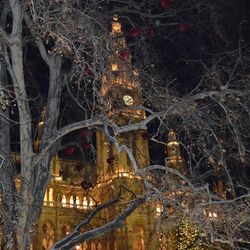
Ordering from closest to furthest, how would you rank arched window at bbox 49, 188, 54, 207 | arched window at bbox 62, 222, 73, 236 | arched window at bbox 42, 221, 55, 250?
arched window at bbox 42, 221, 55, 250, arched window at bbox 62, 222, 73, 236, arched window at bbox 49, 188, 54, 207

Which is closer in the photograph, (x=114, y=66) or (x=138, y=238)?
(x=114, y=66)

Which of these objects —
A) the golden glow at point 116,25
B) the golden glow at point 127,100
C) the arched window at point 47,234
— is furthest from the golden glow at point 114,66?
the arched window at point 47,234

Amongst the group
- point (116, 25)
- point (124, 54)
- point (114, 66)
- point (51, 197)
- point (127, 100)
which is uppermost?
point (51, 197)

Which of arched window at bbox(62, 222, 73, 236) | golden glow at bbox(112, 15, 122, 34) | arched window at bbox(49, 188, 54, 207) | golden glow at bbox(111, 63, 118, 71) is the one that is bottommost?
golden glow at bbox(111, 63, 118, 71)

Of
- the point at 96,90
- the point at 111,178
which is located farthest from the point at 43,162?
the point at 111,178

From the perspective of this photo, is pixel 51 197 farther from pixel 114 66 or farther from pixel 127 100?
pixel 114 66

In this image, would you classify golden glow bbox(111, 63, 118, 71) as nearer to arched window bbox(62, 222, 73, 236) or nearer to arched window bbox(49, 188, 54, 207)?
arched window bbox(62, 222, 73, 236)

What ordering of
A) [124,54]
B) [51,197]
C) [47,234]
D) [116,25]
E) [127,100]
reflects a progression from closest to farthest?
[124,54]
[116,25]
[127,100]
[47,234]
[51,197]

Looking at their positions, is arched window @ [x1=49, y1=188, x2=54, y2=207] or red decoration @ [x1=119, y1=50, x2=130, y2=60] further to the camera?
arched window @ [x1=49, y1=188, x2=54, y2=207]

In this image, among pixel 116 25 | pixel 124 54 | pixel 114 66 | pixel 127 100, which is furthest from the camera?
pixel 127 100

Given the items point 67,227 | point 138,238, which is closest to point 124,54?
point 138,238

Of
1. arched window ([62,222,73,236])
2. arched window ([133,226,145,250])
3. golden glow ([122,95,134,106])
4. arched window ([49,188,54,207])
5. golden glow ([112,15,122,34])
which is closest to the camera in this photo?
golden glow ([112,15,122,34])

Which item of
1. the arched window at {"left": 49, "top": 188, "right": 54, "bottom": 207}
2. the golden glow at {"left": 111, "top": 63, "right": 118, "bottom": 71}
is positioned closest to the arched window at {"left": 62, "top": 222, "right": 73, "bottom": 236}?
the arched window at {"left": 49, "top": 188, "right": 54, "bottom": 207}

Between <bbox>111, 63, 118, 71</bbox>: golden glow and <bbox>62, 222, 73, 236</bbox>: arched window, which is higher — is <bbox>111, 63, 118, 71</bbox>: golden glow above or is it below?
below
